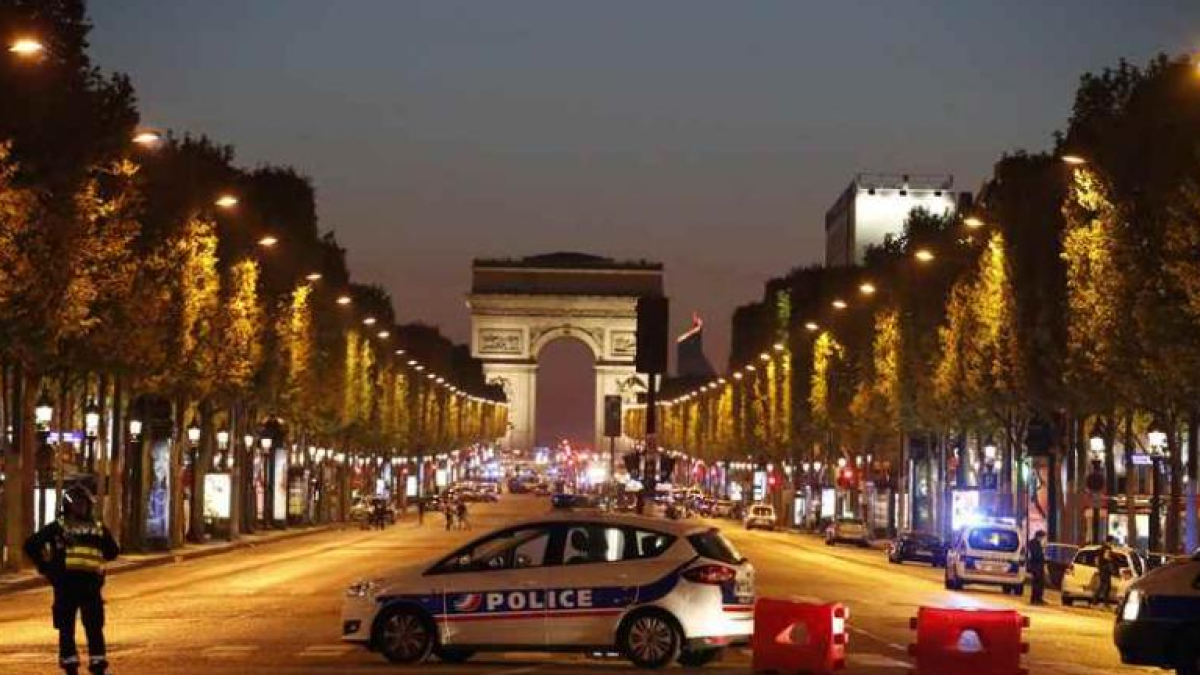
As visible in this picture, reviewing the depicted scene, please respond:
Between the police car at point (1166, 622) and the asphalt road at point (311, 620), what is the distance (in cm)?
193

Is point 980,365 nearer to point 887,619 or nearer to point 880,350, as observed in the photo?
point 880,350

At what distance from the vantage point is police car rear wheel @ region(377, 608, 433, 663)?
2738 cm

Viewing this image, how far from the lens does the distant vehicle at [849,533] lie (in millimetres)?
102188

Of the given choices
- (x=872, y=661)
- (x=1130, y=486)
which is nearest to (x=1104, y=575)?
(x=1130, y=486)

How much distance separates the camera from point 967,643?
85.3 ft

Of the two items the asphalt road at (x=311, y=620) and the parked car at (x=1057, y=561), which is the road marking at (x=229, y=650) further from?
the parked car at (x=1057, y=561)

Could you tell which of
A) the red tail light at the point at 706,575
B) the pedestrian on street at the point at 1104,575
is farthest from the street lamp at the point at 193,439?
the red tail light at the point at 706,575

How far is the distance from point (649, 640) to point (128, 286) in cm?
3341

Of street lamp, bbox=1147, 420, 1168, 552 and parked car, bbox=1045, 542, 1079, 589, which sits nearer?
street lamp, bbox=1147, 420, 1168, 552

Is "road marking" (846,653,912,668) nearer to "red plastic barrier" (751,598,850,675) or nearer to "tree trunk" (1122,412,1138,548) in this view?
"red plastic barrier" (751,598,850,675)

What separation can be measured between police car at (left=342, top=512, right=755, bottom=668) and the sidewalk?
2281cm

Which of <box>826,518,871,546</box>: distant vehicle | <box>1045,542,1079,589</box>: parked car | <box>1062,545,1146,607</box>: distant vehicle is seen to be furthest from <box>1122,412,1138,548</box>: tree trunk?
<box>826,518,871,546</box>: distant vehicle

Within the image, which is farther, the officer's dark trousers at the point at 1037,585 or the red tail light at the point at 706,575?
the officer's dark trousers at the point at 1037,585

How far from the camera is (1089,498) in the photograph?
A: 71.1 m
